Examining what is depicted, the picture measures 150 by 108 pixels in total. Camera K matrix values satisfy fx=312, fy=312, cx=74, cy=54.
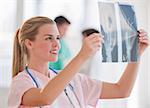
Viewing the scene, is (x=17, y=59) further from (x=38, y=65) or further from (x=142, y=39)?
(x=142, y=39)

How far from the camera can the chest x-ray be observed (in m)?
0.95

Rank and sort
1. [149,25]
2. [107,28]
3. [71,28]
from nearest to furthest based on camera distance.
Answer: [107,28], [71,28], [149,25]

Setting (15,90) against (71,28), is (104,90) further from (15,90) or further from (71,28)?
(71,28)

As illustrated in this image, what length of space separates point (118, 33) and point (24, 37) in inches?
11.4

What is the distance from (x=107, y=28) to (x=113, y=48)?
0.07 m

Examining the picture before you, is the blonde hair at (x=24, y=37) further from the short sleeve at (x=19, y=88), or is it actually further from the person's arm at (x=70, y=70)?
A: the person's arm at (x=70, y=70)

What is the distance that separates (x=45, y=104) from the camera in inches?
32.8

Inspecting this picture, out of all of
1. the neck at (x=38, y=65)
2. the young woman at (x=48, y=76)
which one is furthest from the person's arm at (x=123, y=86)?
the neck at (x=38, y=65)

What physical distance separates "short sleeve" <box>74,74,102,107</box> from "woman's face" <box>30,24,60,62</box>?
164 mm

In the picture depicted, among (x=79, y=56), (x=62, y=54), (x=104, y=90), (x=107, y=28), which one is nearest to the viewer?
(x=79, y=56)

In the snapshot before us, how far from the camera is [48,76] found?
987 millimetres

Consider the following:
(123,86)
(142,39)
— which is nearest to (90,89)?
(123,86)

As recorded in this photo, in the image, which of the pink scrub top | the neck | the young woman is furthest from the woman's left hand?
the neck

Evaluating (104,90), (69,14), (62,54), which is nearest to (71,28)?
(69,14)
